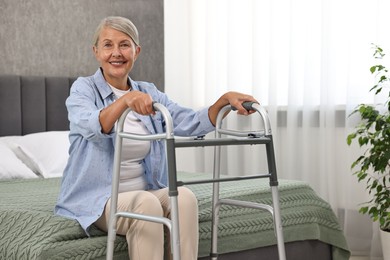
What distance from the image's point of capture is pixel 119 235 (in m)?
2.50

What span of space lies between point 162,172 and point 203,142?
26.3 inches

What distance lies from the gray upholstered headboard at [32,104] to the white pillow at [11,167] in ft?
1.63

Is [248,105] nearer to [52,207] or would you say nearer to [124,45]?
[124,45]

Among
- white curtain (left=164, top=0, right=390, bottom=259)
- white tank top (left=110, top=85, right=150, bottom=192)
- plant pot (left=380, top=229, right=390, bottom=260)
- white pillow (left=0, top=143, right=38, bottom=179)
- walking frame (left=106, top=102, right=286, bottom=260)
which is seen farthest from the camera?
white curtain (left=164, top=0, right=390, bottom=259)

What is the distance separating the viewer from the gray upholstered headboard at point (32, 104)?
443cm

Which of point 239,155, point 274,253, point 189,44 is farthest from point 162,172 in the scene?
point 189,44

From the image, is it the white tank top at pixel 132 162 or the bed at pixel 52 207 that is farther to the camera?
the white tank top at pixel 132 162

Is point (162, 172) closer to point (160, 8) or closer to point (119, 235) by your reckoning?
point (119, 235)

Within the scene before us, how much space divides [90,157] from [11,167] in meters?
1.50

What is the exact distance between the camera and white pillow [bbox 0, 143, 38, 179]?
3.82 metres

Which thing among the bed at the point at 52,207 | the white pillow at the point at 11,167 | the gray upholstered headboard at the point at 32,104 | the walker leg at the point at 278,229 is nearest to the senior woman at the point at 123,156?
the bed at the point at 52,207

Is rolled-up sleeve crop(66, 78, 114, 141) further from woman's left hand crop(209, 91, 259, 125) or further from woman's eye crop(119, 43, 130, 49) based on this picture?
woman's left hand crop(209, 91, 259, 125)

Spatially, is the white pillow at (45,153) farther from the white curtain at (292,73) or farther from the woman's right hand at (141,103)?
the woman's right hand at (141,103)

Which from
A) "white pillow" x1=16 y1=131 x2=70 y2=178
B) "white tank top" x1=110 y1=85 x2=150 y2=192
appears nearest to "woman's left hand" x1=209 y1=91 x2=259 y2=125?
"white tank top" x1=110 y1=85 x2=150 y2=192
